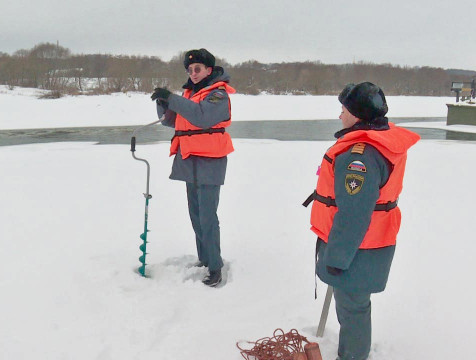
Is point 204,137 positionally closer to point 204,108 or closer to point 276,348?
point 204,108

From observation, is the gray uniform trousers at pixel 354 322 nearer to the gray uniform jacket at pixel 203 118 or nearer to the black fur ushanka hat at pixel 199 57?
the gray uniform jacket at pixel 203 118

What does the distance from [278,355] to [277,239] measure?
78.0 inches

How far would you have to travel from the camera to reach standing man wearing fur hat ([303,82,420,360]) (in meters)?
1.99

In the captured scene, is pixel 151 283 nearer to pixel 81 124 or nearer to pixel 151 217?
pixel 151 217

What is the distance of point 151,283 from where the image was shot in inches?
133

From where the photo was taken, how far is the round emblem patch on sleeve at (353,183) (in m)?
1.96

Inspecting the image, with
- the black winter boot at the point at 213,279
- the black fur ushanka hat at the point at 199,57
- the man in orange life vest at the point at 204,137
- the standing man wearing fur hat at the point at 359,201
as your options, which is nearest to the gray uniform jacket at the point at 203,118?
the man in orange life vest at the point at 204,137

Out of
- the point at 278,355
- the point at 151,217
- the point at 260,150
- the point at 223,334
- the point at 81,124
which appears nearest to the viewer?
the point at 278,355

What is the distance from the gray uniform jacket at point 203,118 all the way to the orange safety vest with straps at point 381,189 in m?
1.13

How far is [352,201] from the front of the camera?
200 cm

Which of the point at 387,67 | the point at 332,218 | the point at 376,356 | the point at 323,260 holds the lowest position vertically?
the point at 376,356

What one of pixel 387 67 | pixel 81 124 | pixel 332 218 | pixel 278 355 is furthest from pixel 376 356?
pixel 387 67

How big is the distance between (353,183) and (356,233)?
0.78 feet

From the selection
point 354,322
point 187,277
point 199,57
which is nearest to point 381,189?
point 354,322
